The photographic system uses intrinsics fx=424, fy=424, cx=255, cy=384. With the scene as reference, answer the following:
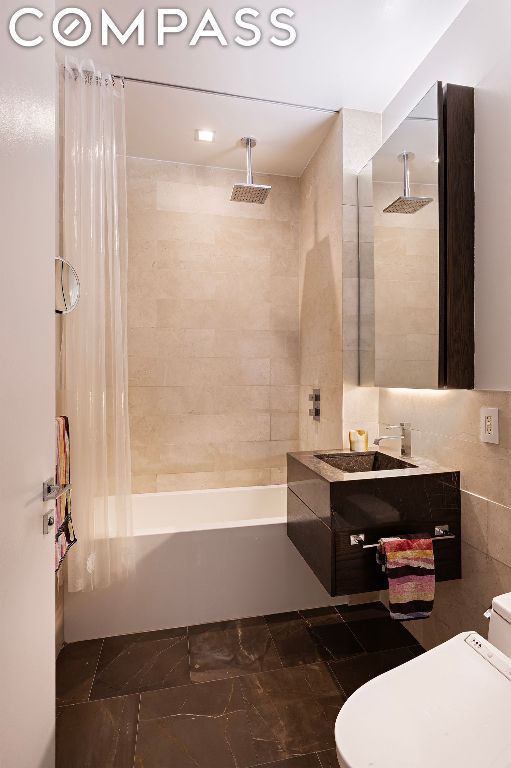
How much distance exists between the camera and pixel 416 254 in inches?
75.4

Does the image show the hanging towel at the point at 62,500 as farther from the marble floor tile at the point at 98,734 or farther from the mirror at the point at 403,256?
the mirror at the point at 403,256

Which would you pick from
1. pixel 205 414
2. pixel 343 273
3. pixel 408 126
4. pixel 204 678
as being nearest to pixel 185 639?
pixel 204 678

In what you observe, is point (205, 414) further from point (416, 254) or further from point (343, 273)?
point (416, 254)

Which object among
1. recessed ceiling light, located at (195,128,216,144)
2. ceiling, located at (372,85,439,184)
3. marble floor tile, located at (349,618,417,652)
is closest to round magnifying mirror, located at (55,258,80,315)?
recessed ceiling light, located at (195,128,216,144)

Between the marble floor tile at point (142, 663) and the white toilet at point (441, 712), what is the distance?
1108 mm

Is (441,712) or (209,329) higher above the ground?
(209,329)

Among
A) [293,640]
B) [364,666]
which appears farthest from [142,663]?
[364,666]

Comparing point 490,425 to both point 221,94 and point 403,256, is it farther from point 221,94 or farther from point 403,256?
point 221,94

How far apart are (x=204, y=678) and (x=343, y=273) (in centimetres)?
216

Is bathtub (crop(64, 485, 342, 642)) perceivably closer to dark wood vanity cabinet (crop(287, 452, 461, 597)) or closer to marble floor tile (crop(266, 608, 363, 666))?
marble floor tile (crop(266, 608, 363, 666))

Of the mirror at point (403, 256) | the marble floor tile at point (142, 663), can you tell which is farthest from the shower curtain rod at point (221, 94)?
the marble floor tile at point (142, 663)

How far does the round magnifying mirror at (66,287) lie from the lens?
1737 mm

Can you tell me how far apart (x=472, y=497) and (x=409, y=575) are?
1.35 ft

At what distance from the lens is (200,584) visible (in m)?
2.25
